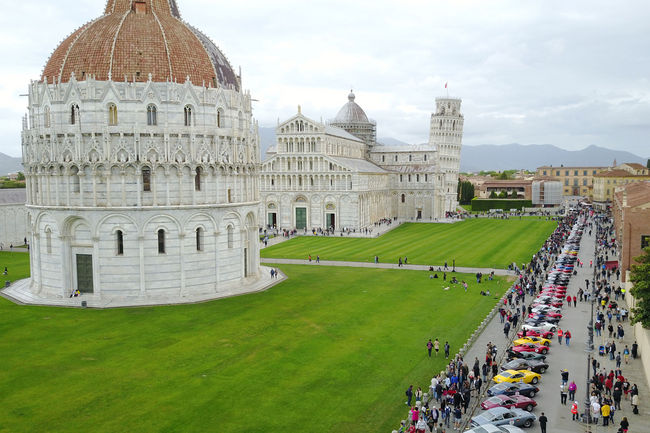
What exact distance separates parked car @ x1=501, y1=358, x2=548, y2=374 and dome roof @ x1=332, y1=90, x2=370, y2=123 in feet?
322

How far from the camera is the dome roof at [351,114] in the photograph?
122m

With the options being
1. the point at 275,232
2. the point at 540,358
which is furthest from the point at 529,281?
the point at 275,232

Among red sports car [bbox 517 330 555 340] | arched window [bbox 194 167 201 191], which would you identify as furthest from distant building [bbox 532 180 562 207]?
arched window [bbox 194 167 201 191]

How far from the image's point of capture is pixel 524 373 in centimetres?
2645

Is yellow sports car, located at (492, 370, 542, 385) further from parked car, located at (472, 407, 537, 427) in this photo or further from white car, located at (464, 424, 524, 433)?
white car, located at (464, 424, 524, 433)

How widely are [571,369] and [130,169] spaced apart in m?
33.2

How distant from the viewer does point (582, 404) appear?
24.6 metres

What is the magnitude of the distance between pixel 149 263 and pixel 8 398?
18.0 m

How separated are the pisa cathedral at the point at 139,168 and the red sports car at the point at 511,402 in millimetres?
25696

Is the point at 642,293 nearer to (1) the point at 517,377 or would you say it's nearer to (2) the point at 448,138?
(1) the point at 517,377

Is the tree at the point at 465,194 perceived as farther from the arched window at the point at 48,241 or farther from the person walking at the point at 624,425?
the person walking at the point at 624,425

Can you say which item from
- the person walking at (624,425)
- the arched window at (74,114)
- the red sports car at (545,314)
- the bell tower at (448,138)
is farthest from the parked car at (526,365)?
the bell tower at (448,138)

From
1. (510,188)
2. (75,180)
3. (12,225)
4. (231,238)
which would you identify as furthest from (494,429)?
(510,188)

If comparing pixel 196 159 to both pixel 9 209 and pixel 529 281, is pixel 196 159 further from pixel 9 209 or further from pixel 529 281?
pixel 9 209
